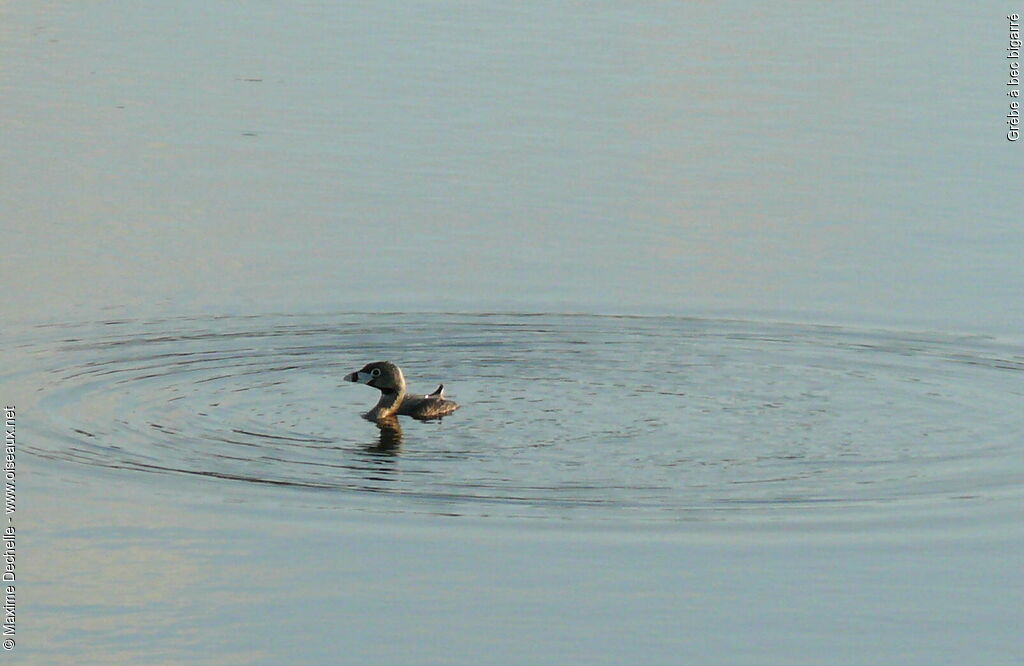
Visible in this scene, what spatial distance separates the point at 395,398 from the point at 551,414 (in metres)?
1.71

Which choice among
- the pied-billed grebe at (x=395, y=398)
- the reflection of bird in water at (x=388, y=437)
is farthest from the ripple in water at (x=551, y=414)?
the pied-billed grebe at (x=395, y=398)

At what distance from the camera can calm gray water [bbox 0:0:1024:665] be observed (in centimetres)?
1447

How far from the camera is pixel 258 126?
1223 inches

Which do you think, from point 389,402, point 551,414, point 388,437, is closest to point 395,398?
point 389,402

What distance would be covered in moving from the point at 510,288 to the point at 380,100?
33.3 feet

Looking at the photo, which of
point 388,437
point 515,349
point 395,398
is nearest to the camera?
point 388,437

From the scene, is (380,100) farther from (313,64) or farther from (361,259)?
(361,259)

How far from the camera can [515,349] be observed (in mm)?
21234

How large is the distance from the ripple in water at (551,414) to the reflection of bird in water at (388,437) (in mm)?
42

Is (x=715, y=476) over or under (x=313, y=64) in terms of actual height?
under

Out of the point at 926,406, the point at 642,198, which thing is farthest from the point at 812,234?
the point at 926,406

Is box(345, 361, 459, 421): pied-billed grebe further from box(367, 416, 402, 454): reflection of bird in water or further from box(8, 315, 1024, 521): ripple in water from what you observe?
box(8, 315, 1024, 521): ripple in water

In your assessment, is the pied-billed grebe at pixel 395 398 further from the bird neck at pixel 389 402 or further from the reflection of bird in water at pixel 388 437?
the reflection of bird in water at pixel 388 437

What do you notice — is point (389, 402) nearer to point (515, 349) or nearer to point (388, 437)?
point (388, 437)
